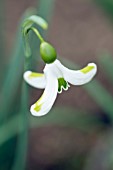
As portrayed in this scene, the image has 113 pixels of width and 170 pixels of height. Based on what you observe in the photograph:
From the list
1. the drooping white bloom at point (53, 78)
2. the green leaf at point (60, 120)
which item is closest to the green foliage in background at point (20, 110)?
the green leaf at point (60, 120)

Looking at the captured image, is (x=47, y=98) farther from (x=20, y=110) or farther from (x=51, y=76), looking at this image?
Answer: (x=20, y=110)

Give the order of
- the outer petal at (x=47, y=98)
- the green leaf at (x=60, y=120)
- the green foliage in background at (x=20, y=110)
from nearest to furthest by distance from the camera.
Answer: the outer petal at (x=47, y=98) → the green foliage in background at (x=20, y=110) → the green leaf at (x=60, y=120)

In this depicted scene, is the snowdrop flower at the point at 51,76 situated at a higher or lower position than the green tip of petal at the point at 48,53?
lower

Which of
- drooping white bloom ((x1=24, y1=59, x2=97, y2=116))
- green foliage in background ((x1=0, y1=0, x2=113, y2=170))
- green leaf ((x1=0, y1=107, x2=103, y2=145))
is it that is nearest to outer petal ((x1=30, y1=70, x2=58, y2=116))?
drooping white bloom ((x1=24, y1=59, x2=97, y2=116))

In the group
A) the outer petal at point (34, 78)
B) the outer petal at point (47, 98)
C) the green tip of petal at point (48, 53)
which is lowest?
the outer petal at point (47, 98)

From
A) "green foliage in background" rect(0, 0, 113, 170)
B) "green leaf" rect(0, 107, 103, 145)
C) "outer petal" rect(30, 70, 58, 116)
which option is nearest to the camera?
"outer petal" rect(30, 70, 58, 116)

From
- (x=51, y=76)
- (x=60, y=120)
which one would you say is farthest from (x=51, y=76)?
(x=60, y=120)

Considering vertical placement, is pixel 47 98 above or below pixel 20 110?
below

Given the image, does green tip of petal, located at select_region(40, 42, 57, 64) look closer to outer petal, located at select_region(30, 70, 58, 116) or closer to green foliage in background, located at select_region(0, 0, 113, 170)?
outer petal, located at select_region(30, 70, 58, 116)

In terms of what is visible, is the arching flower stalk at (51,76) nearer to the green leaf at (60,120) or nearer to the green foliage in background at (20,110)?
the green foliage in background at (20,110)
